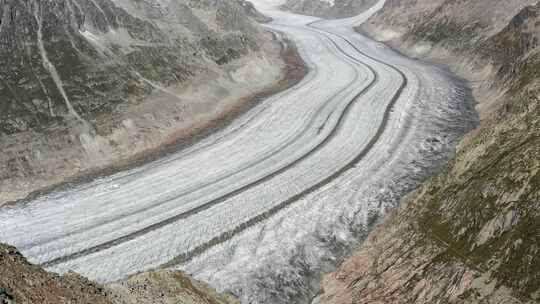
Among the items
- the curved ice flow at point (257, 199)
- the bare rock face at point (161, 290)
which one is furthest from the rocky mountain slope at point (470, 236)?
the bare rock face at point (161, 290)

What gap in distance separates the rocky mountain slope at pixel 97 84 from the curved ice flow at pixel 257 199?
230cm

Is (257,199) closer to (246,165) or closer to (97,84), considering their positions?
(246,165)

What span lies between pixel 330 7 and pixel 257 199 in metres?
75.2

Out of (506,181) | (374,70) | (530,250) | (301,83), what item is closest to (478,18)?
(374,70)

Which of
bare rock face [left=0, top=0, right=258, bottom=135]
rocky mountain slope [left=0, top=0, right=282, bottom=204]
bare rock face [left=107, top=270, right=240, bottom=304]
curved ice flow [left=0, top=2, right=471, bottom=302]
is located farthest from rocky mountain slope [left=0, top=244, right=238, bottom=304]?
bare rock face [left=0, top=0, right=258, bottom=135]

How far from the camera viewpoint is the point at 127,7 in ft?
113

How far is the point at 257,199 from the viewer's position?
21.7 meters

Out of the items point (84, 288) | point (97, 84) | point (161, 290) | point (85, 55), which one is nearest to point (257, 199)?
point (161, 290)

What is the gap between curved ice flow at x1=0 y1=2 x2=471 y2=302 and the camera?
58.6 ft

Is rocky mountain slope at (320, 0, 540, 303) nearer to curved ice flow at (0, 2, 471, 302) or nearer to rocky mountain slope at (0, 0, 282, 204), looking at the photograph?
curved ice flow at (0, 2, 471, 302)

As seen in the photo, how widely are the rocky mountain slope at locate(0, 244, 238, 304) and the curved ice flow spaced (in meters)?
2.57

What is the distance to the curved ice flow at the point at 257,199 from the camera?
17875 mm

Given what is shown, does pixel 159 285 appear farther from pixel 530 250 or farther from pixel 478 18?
pixel 478 18

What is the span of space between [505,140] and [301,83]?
22.4 metres
